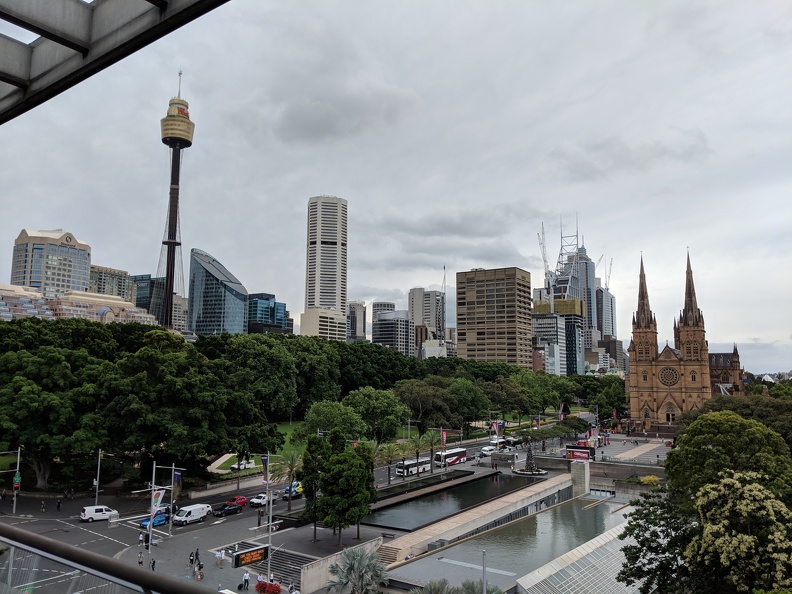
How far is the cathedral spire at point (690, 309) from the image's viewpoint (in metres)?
99.8

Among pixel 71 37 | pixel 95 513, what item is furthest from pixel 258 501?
pixel 71 37

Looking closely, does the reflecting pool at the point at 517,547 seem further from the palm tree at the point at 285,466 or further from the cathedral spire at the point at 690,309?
the cathedral spire at the point at 690,309

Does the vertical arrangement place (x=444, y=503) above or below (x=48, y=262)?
below

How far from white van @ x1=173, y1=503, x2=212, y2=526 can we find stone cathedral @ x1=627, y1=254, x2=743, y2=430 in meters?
77.1

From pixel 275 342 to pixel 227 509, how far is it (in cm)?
3732

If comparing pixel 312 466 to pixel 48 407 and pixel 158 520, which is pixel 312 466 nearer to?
pixel 158 520

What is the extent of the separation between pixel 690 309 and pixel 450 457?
2305 inches

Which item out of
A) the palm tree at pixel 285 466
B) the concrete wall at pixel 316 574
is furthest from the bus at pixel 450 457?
the concrete wall at pixel 316 574

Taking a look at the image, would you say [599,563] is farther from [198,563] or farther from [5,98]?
[5,98]

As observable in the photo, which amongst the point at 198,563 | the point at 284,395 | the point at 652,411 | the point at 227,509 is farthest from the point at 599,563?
the point at 652,411

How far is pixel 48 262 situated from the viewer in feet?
600

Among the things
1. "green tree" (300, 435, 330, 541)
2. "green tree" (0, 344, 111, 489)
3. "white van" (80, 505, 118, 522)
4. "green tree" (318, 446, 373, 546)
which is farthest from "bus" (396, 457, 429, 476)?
"green tree" (0, 344, 111, 489)

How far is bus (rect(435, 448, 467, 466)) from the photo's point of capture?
62.4m

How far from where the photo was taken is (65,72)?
7.41m
